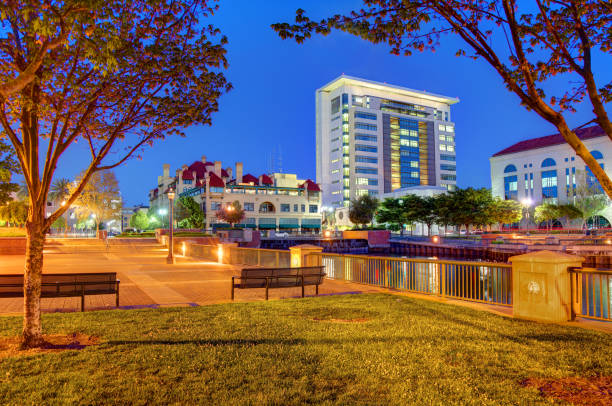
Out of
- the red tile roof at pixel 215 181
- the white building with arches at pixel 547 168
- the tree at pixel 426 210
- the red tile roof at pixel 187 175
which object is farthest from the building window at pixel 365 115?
the tree at pixel 426 210

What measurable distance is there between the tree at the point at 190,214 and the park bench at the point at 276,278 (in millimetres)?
63579

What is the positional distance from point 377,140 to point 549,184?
162 feet

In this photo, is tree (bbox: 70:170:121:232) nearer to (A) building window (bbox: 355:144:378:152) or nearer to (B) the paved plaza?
(B) the paved plaza

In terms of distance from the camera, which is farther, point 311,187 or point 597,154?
point 311,187

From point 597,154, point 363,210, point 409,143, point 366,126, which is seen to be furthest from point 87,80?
point 409,143

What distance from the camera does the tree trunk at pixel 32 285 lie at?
21.3 ft

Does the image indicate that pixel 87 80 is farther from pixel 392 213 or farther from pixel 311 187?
pixel 311 187

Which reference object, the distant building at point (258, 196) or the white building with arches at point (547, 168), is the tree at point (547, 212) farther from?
the distant building at point (258, 196)

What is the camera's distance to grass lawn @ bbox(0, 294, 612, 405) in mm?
4617

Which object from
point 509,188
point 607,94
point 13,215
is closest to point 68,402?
point 607,94

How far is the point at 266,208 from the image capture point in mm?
94062

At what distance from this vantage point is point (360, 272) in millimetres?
15094

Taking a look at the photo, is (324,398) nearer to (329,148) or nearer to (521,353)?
(521,353)

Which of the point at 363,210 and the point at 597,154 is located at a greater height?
the point at 597,154
